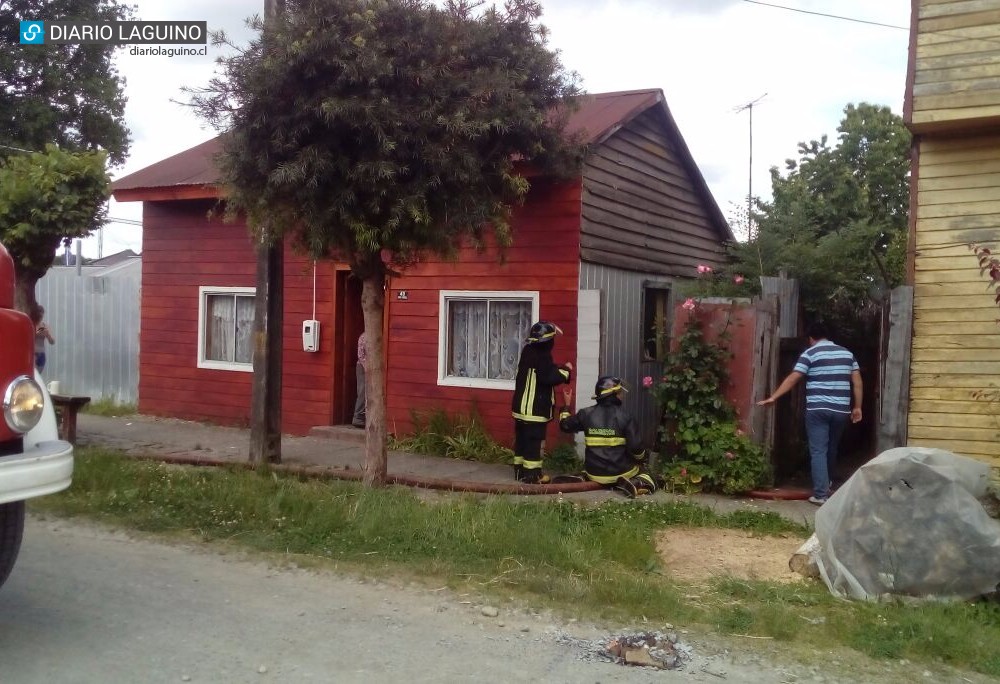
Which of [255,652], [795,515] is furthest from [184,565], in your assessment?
[795,515]

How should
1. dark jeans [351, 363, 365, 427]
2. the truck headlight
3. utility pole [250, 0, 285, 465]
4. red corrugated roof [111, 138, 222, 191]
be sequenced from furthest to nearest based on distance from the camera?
red corrugated roof [111, 138, 222, 191] → dark jeans [351, 363, 365, 427] → utility pole [250, 0, 285, 465] → the truck headlight

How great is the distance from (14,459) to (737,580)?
4.27 metres

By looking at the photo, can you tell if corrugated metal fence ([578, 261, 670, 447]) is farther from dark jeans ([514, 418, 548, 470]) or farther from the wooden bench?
the wooden bench

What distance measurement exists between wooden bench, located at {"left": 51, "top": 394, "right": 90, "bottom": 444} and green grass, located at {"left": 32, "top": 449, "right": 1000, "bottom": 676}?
1.52m

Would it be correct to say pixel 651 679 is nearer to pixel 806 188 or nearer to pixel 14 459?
pixel 14 459

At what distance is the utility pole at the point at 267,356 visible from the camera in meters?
9.25

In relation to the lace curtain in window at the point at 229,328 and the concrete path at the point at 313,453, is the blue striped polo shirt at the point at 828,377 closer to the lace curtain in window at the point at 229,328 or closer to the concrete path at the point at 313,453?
the concrete path at the point at 313,453

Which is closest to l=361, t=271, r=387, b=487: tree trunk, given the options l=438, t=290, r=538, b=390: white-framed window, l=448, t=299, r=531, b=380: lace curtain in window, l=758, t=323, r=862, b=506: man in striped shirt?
l=438, t=290, r=538, b=390: white-framed window

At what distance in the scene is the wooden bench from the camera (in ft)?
33.9

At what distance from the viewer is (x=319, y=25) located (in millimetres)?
7086

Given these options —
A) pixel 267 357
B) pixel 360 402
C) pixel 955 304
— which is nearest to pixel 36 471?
pixel 267 357

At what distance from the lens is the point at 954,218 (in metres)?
7.69

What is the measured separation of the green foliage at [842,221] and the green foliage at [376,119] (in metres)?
4.29

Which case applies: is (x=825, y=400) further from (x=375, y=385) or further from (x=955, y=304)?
(x=375, y=385)
